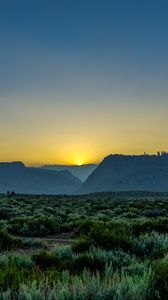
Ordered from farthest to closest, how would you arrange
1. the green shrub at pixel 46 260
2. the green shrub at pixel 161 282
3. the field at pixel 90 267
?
1. the green shrub at pixel 46 260
2. the green shrub at pixel 161 282
3. the field at pixel 90 267

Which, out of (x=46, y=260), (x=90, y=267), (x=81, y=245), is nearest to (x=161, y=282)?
(x=90, y=267)

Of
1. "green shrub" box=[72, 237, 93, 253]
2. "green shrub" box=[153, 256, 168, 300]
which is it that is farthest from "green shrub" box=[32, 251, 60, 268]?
"green shrub" box=[153, 256, 168, 300]

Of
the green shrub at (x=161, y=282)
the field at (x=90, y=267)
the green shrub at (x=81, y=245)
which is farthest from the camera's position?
the green shrub at (x=81, y=245)

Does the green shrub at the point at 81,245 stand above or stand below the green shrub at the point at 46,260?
above

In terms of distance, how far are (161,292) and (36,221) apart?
15198 mm

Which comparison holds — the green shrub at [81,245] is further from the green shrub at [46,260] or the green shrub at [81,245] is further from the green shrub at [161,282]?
the green shrub at [161,282]

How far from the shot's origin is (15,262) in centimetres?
812

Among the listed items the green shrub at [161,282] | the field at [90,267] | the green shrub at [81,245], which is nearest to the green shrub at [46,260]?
the field at [90,267]

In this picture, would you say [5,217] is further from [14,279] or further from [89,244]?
[14,279]

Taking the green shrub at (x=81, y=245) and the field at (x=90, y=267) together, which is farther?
the green shrub at (x=81, y=245)

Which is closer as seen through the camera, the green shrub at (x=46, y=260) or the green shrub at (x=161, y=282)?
the green shrub at (x=161, y=282)

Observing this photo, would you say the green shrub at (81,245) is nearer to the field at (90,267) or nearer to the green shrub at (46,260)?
the field at (90,267)

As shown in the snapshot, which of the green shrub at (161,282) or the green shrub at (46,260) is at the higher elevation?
the green shrub at (161,282)

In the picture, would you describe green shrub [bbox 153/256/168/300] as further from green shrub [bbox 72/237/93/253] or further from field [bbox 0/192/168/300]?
green shrub [bbox 72/237/93/253]
